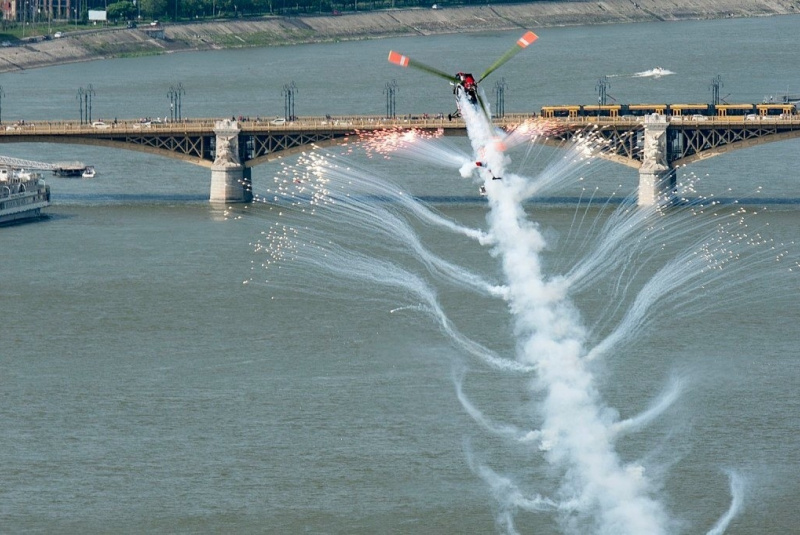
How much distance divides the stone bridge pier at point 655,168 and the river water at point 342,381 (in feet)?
32.4

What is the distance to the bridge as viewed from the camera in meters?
158

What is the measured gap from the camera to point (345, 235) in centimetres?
13700

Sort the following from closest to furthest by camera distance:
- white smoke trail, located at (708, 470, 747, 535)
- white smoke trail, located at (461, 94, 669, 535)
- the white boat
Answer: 1. white smoke trail, located at (708, 470, 747, 535)
2. white smoke trail, located at (461, 94, 669, 535)
3. the white boat

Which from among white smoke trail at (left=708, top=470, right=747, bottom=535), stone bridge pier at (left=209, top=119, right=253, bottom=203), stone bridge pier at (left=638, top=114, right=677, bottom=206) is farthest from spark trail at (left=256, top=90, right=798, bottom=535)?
stone bridge pier at (left=209, top=119, right=253, bottom=203)

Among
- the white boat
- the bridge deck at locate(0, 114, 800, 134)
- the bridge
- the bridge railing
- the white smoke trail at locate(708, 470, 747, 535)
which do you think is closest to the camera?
the white smoke trail at locate(708, 470, 747, 535)

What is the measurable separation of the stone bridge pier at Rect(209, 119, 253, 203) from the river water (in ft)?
42.8

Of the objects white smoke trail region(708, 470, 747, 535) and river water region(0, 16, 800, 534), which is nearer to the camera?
white smoke trail region(708, 470, 747, 535)

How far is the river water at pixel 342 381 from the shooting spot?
81562 millimetres

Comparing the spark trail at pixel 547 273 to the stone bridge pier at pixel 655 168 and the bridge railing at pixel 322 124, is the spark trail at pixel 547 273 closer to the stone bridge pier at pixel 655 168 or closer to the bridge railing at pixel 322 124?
the bridge railing at pixel 322 124

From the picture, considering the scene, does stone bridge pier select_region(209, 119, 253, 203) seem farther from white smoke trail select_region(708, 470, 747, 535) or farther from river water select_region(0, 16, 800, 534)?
white smoke trail select_region(708, 470, 747, 535)

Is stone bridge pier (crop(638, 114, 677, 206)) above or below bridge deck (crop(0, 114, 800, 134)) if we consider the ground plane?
below

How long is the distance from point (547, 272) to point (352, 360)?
22243 millimetres

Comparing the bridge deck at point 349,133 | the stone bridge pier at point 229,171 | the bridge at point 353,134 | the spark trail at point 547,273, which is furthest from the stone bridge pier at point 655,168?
the stone bridge pier at point 229,171

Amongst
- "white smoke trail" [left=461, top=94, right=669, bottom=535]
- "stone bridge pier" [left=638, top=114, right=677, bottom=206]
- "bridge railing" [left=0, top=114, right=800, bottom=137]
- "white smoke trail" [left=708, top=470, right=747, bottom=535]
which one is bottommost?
"white smoke trail" [left=708, top=470, right=747, bottom=535]
